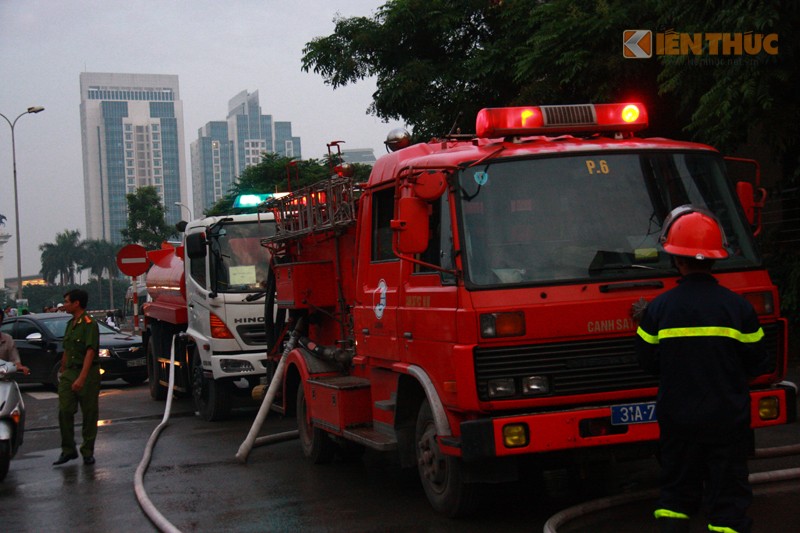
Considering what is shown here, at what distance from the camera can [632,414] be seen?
21.0 ft

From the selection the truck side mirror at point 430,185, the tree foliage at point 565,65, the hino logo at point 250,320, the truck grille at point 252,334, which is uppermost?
the tree foliage at point 565,65

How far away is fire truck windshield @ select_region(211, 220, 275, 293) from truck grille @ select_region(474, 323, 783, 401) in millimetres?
7947

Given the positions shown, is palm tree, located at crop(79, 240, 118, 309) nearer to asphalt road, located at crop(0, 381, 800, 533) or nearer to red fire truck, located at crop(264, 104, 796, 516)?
asphalt road, located at crop(0, 381, 800, 533)

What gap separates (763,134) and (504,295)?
23.4ft

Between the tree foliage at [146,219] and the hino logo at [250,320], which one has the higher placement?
the tree foliage at [146,219]

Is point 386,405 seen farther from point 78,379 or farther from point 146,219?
point 146,219

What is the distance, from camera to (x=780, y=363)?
6758 millimetres

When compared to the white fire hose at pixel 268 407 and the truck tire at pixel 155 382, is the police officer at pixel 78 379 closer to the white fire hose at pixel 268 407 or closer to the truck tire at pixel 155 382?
the white fire hose at pixel 268 407

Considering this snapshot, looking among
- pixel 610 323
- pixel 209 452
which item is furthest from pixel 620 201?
pixel 209 452

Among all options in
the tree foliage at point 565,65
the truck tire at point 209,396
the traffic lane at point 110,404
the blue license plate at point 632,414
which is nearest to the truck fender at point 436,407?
the blue license plate at point 632,414

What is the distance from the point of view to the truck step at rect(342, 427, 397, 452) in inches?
300

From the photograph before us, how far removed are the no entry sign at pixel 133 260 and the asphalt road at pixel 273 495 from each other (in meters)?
9.31

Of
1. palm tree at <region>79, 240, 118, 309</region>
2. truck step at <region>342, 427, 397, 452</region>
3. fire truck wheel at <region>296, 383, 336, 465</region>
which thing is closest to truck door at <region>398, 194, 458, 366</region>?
truck step at <region>342, 427, 397, 452</region>

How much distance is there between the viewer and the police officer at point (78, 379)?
35.4ft
